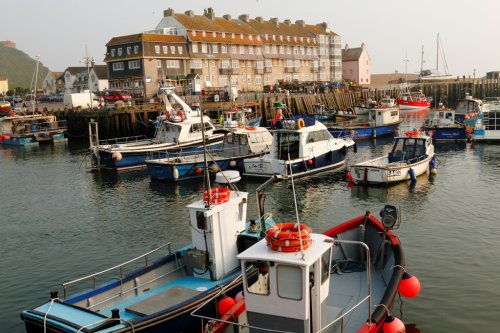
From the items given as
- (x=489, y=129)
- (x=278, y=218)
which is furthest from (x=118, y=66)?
(x=278, y=218)

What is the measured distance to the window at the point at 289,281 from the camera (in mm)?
9078

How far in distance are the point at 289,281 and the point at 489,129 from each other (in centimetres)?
3839

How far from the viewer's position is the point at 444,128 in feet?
144

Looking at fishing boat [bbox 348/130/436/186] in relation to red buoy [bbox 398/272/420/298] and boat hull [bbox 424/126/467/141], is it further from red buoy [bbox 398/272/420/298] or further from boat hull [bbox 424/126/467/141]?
red buoy [bbox 398/272/420/298]

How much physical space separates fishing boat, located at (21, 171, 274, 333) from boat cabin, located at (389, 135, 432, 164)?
17.5 m

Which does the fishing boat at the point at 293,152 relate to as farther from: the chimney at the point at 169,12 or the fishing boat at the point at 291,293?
the chimney at the point at 169,12

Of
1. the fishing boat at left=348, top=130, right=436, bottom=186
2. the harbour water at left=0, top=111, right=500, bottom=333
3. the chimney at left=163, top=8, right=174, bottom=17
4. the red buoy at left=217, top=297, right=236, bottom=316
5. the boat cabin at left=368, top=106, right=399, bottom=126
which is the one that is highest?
the chimney at left=163, top=8, right=174, bottom=17

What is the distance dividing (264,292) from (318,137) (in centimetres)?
2311

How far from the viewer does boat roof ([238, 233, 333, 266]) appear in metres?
8.96

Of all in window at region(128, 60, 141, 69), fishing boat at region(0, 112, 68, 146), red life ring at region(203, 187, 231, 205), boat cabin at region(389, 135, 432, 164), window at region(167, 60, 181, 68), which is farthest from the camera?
window at region(167, 60, 181, 68)

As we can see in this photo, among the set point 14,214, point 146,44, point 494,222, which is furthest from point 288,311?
point 146,44

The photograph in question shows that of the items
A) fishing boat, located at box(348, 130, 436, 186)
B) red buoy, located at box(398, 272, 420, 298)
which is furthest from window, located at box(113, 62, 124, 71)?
red buoy, located at box(398, 272, 420, 298)

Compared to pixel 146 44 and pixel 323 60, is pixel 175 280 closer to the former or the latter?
pixel 146 44

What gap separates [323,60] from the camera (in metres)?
105
